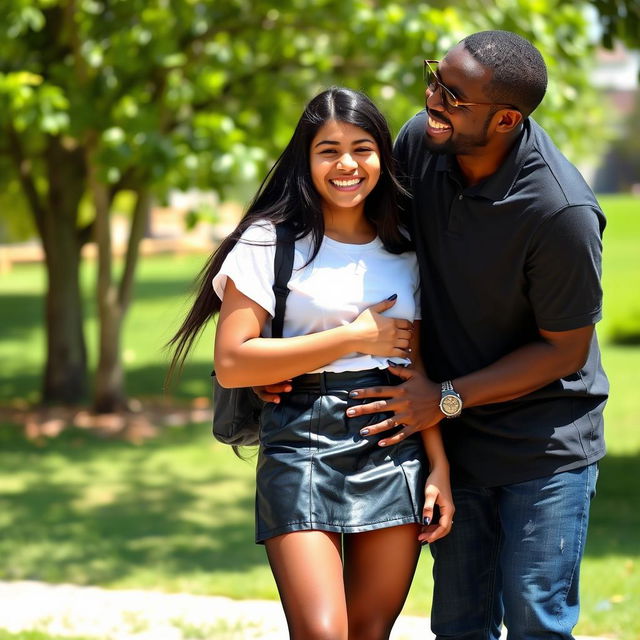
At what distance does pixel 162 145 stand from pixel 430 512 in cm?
583

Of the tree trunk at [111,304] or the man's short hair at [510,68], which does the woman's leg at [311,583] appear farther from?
the tree trunk at [111,304]

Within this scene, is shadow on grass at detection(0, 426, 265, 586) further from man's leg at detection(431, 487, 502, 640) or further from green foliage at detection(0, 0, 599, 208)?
man's leg at detection(431, 487, 502, 640)

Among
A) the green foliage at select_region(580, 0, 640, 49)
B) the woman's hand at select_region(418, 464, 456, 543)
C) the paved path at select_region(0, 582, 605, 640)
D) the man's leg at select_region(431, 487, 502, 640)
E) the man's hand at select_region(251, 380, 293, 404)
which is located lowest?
the paved path at select_region(0, 582, 605, 640)

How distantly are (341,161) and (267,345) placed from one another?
54 cm

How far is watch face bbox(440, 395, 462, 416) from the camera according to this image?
117 inches

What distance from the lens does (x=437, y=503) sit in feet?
9.89

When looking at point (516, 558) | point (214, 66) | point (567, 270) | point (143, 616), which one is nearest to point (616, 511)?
point (143, 616)

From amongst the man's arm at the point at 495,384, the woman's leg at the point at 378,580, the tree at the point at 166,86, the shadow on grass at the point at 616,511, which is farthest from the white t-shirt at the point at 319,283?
the tree at the point at 166,86

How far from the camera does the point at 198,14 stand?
31.0 feet

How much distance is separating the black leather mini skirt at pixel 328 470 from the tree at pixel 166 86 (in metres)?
5.34

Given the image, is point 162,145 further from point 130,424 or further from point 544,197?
point 544,197

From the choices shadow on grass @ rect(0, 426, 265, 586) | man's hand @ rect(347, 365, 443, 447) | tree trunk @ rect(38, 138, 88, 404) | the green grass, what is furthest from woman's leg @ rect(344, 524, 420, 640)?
tree trunk @ rect(38, 138, 88, 404)

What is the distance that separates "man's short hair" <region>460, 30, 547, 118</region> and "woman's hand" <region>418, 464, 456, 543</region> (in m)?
0.99

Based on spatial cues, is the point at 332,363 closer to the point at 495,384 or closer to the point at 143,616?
the point at 495,384
